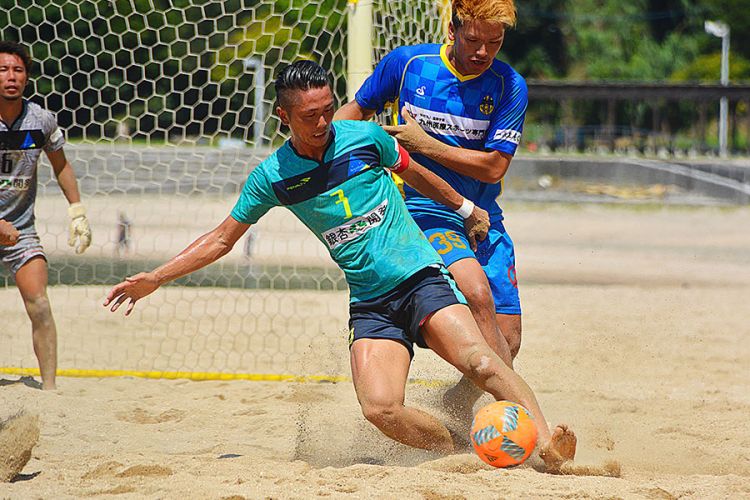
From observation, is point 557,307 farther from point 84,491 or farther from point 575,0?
point 575,0

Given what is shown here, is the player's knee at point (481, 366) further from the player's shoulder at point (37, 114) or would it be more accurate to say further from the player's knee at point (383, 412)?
the player's shoulder at point (37, 114)

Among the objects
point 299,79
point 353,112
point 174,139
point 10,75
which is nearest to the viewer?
point 299,79

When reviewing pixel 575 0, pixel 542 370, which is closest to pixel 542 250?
pixel 542 370

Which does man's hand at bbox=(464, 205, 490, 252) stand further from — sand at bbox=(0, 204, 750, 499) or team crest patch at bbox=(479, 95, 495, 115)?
sand at bbox=(0, 204, 750, 499)

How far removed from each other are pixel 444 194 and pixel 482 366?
88 cm

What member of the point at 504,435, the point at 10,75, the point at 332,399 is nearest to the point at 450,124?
the point at 504,435

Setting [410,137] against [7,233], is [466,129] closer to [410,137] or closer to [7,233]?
[410,137]

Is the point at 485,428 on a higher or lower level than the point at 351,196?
lower

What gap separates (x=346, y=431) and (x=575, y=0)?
183ft

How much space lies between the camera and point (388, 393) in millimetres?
4449

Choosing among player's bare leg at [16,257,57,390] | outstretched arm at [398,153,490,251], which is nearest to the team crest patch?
outstretched arm at [398,153,490,251]

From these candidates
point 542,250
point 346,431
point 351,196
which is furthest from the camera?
point 542,250

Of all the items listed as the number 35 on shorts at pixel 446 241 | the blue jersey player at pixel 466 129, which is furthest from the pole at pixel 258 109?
the number 35 on shorts at pixel 446 241

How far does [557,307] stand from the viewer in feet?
32.4
